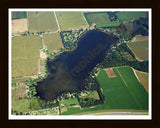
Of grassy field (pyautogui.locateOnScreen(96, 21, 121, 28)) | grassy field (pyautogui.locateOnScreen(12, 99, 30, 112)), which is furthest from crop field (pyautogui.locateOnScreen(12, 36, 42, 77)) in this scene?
grassy field (pyautogui.locateOnScreen(96, 21, 121, 28))

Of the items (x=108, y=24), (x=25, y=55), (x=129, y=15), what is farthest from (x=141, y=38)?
(x=25, y=55)

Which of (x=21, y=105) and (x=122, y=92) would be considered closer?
(x=21, y=105)

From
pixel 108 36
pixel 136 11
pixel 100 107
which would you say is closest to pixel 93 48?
pixel 108 36

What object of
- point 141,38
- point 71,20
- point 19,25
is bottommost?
point 141,38

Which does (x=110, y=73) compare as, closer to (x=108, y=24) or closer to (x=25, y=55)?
(x=108, y=24)

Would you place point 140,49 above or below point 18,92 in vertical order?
above

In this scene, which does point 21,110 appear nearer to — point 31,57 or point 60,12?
point 31,57

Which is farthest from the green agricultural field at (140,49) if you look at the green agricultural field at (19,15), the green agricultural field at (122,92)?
the green agricultural field at (19,15)
